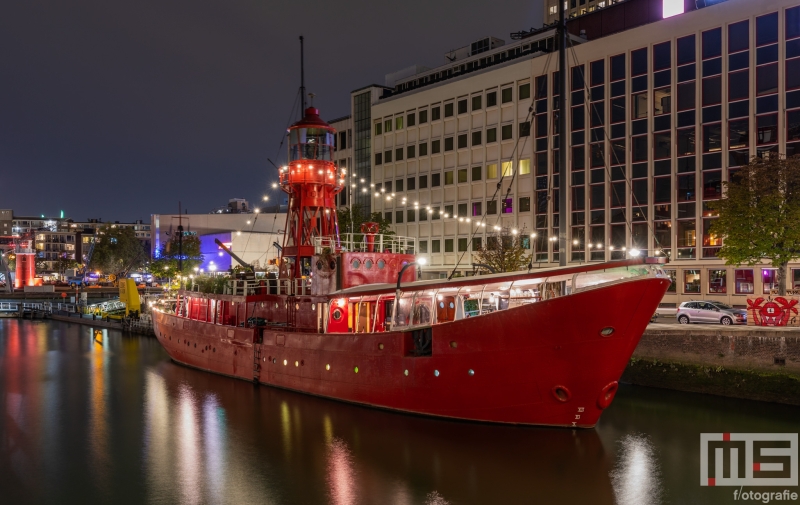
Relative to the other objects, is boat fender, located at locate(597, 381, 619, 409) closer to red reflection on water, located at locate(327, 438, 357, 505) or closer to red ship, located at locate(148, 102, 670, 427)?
red ship, located at locate(148, 102, 670, 427)

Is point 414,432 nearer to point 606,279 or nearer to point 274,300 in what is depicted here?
point 606,279

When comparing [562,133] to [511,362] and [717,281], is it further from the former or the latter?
[717,281]

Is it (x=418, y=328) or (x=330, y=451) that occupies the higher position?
(x=418, y=328)

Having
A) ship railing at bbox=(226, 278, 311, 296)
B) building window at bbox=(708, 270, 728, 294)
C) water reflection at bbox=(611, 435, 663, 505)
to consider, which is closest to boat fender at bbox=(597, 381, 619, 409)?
water reflection at bbox=(611, 435, 663, 505)

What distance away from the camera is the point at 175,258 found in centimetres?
9056

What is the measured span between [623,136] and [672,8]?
33.5ft

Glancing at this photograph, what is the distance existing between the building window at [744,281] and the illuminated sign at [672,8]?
20005 millimetres

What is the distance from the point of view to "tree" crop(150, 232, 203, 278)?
8432 cm

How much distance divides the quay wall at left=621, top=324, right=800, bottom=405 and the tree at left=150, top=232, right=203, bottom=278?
64.2 metres

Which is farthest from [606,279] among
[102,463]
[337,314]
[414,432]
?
[102,463]

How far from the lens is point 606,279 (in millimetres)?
18750

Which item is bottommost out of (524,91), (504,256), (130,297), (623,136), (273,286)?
(130,297)

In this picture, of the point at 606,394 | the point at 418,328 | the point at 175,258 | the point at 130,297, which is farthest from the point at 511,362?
the point at 175,258

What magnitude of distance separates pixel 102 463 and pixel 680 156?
44737 mm
